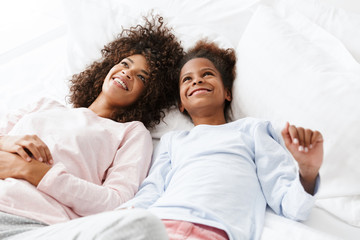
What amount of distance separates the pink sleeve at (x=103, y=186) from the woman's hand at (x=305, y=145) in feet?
1.78

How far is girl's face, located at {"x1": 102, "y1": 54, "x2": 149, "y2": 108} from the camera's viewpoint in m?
1.50

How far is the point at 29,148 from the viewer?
1168 mm

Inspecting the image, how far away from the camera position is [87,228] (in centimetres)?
79

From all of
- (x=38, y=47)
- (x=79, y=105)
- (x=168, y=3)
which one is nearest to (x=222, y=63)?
(x=168, y=3)

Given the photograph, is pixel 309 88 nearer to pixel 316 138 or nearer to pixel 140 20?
pixel 316 138

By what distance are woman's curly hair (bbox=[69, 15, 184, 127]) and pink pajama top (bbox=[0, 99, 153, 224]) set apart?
113 millimetres

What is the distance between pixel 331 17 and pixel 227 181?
0.78 m

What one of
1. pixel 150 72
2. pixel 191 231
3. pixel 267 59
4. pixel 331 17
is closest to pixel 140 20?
pixel 150 72

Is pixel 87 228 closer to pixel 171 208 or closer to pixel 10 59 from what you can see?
pixel 171 208

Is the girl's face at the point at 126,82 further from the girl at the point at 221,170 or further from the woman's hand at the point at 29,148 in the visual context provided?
the woman's hand at the point at 29,148

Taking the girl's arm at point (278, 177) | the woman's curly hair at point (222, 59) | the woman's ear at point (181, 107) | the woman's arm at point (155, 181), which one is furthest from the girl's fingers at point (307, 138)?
the woman's ear at point (181, 107)

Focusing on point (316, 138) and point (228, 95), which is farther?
point (228, 95)

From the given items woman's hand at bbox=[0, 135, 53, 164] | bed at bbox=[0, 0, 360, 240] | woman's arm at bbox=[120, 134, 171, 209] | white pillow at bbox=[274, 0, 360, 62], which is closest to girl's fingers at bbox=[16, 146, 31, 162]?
woman's hand at bbox=[0, 135, 53, 164]

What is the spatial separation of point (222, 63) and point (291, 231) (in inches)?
29.1
